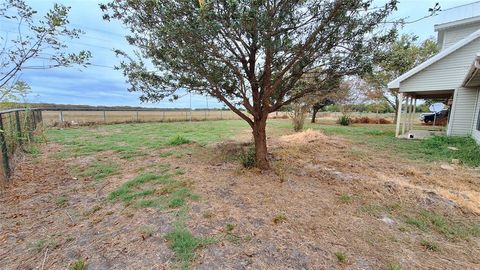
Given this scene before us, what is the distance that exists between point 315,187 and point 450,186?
2310 millimetres

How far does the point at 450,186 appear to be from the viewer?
3.90 m

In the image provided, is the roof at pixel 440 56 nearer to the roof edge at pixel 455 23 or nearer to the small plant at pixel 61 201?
the roof edge at pixel 455 23

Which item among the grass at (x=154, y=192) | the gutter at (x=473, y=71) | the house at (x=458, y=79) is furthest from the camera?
the house at (x=458, y=79)

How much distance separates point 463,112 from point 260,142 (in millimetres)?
9397

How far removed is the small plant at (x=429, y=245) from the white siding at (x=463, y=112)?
9.33 meters

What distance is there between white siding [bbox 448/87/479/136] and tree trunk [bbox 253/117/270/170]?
9128mm

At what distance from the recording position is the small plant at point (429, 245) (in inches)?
89.0

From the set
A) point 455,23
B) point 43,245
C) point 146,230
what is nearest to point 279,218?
point 146,230

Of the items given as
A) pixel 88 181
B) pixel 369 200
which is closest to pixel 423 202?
pixel 369 200

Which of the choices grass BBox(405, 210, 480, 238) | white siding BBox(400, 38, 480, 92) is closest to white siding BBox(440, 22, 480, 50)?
white siding BBox(400, 38, 480, 92)

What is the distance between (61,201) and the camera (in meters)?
3.30

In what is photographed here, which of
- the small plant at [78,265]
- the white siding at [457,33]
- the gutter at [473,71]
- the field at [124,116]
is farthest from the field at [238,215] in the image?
the field at [124,116]

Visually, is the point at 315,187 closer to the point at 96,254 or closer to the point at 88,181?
the point at 96,254

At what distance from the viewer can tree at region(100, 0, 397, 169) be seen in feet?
A: 9.41
